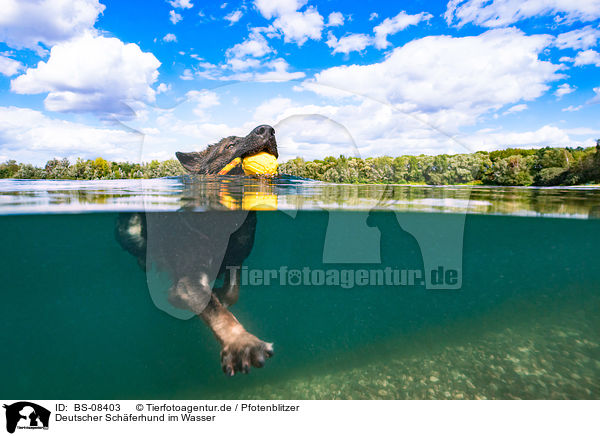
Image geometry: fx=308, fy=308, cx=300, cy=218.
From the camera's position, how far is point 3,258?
60.1ft

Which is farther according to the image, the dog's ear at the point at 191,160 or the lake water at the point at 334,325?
the dog's ear at the point at 191,160

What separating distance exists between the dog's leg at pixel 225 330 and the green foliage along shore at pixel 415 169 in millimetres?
1779

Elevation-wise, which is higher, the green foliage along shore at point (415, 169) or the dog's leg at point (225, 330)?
the green foliage along shore at point (415, 169)

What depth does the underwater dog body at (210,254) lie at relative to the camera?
8.38 feet

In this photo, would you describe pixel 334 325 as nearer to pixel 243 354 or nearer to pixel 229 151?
pixel 229 151

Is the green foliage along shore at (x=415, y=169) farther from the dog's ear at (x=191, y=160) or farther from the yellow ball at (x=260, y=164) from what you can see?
the yellow ball at (x=260, y=164)

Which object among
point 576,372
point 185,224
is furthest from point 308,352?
point 576,372

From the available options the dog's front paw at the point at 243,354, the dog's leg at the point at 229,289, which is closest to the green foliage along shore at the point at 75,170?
the dog's leg at the point at 229,289

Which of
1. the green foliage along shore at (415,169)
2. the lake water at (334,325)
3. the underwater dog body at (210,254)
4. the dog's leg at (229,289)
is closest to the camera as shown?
the underwater dog body at (210,254)

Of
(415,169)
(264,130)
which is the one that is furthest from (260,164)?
(415,169)

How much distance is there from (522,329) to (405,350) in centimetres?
329

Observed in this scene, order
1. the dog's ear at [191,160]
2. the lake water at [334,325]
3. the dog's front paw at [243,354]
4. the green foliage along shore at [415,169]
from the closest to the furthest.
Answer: the dog's front paw at [243,354] < the green foliage along shore at [415,169] < the lake water at [334,325] < the dog's ear at [191,160]

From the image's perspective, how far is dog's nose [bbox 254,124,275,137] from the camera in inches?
166
